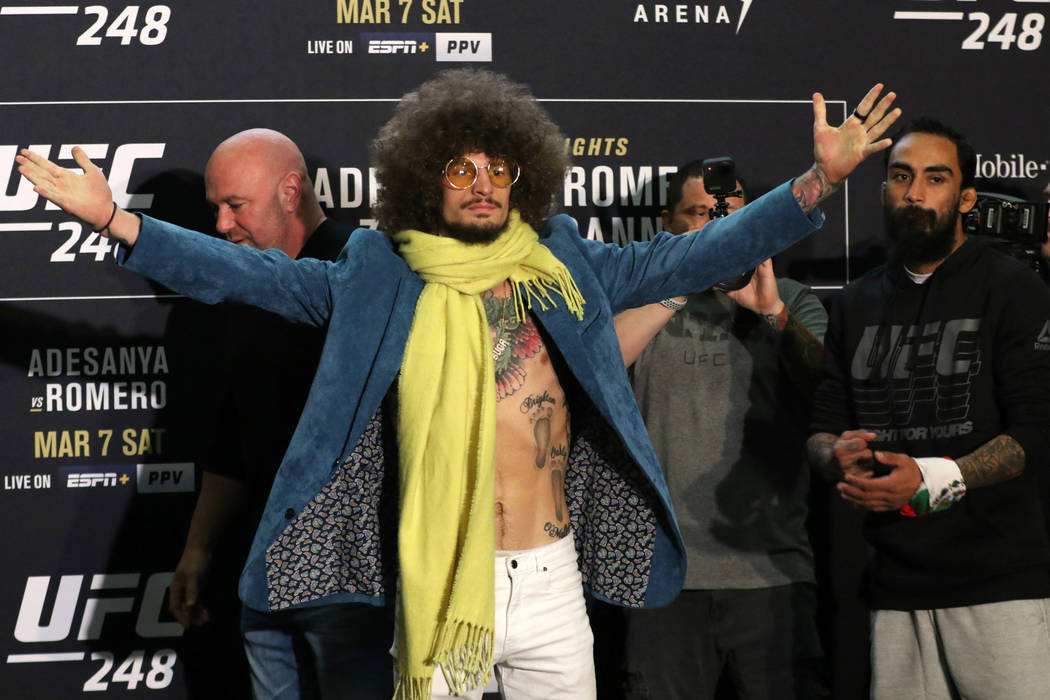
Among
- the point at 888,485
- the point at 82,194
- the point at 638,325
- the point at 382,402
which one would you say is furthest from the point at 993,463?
the point at 82,194

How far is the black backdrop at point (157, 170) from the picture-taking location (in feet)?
11.9

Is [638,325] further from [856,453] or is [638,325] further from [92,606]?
[92,606]

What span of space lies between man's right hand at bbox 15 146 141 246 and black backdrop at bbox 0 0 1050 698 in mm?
1527

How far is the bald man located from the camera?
2.83 meters

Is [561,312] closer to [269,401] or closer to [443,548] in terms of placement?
[443,548]

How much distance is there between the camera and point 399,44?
145 inches

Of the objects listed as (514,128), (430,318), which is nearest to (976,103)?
(514,128)

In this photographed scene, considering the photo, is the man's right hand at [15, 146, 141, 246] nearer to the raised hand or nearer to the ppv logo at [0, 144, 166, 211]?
the raised hand

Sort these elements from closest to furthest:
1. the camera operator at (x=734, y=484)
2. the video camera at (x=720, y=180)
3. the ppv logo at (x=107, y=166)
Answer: the video camera at (x=720, y=180) < the camera operator at (x=734, y=484) < the ppv logo at (x=107, y=166)

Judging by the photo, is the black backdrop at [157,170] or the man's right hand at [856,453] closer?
the man's right hand at [856,453]

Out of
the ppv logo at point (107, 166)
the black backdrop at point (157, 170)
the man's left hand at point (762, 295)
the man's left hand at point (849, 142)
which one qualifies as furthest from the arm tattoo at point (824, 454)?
the ppv logo at point (107, 166)

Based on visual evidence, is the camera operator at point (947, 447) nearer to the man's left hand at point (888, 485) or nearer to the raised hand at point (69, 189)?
the man's left hand at point (888, 485)

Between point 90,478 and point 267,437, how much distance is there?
98cm

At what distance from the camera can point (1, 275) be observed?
11.9ft
